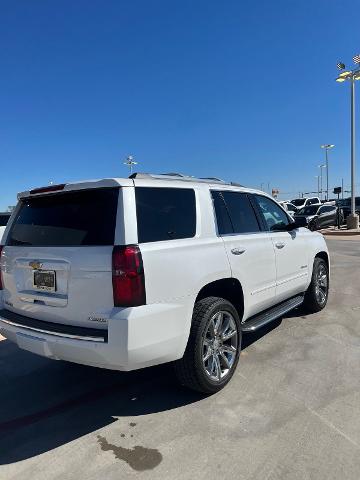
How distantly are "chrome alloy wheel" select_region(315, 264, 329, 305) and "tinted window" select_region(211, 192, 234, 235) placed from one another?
253cm

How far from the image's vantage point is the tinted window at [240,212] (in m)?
4.28

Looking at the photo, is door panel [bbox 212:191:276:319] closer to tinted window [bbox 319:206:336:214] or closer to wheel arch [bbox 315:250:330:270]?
wheel arch [bbox 315:250:330:270]

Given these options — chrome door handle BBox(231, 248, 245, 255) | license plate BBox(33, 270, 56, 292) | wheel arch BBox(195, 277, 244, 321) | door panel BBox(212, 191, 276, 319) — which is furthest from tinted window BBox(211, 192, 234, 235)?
license plate BBox(33, 270, 56, 292)

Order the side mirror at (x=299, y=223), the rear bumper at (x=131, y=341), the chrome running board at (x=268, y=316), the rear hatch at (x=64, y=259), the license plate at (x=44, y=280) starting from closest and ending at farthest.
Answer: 1. the rear bumper at (x=131, y=341)
2. the rear hatch at (x=64, y=259)
3. the license plate at (x=44, y=280)
4. the chrome running board at (x=268, y=316)
5. the side mirror at (x=299, y=223)

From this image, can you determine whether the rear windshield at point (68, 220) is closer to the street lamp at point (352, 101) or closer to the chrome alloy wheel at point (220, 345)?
the chrome alloy wheel at point (220, 345)

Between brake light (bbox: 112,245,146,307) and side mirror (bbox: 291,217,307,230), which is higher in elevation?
side mirror (bbox: 291,217,307,230)

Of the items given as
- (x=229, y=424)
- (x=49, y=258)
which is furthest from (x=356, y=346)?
(x=49, y=258)

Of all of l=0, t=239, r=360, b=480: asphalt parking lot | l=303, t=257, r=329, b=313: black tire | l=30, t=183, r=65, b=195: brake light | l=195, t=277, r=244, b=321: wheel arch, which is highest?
l=30, t=183, r=65, b=195: brake light

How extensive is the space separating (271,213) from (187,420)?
2825mm

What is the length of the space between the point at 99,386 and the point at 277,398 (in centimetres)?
168

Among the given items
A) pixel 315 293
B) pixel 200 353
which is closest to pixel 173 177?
pixel 200 353

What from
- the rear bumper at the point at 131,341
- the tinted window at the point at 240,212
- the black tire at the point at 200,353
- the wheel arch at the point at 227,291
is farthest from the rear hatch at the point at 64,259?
the tinted window at the point at 240,212

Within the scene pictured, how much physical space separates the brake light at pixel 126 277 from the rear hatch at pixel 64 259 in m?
0.05

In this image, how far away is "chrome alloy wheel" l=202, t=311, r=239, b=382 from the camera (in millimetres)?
3654
